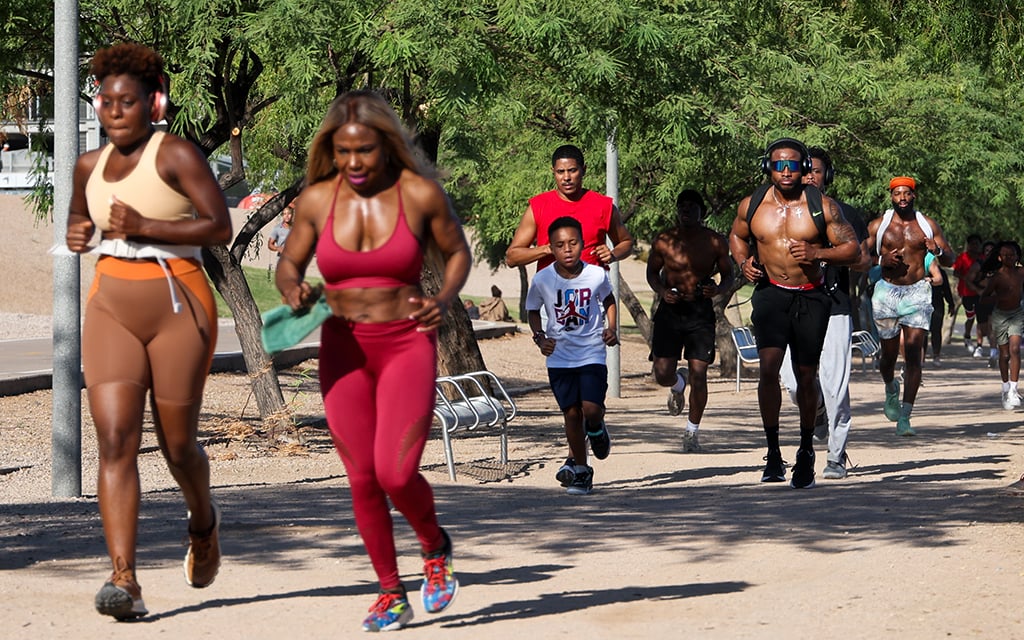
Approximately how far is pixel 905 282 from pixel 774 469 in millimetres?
4271

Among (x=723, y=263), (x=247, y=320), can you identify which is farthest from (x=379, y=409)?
(x=247, y=320)

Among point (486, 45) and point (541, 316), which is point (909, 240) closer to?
point (486, 45)

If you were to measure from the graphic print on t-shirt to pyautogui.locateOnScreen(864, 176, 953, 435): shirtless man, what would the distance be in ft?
14.8

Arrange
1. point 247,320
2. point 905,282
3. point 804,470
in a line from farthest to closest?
1. point 247,320
2. point 905,282
3. point 804,470

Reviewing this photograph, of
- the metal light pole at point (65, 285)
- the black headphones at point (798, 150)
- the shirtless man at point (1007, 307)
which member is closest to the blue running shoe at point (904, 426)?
the shirtless man at point (1007, 307)

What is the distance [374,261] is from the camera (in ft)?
19.5

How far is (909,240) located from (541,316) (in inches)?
197

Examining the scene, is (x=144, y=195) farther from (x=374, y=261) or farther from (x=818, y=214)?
(x=818, y=214)

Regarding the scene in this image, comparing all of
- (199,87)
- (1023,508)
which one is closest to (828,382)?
(1023,508)

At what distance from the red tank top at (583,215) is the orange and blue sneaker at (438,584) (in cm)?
456

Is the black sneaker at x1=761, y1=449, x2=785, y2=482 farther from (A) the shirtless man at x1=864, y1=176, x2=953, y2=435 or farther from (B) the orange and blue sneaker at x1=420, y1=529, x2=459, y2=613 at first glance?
(B) the orange and blue sneaker at x1=420, y1=529, x2=459, y2=613

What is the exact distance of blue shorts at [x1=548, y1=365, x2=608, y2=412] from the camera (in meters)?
10.4

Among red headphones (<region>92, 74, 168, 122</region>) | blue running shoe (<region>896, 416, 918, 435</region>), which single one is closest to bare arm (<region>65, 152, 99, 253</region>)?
red headphones (<region>92, 74, 168, 122</region>)

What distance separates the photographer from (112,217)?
6.07 metres
